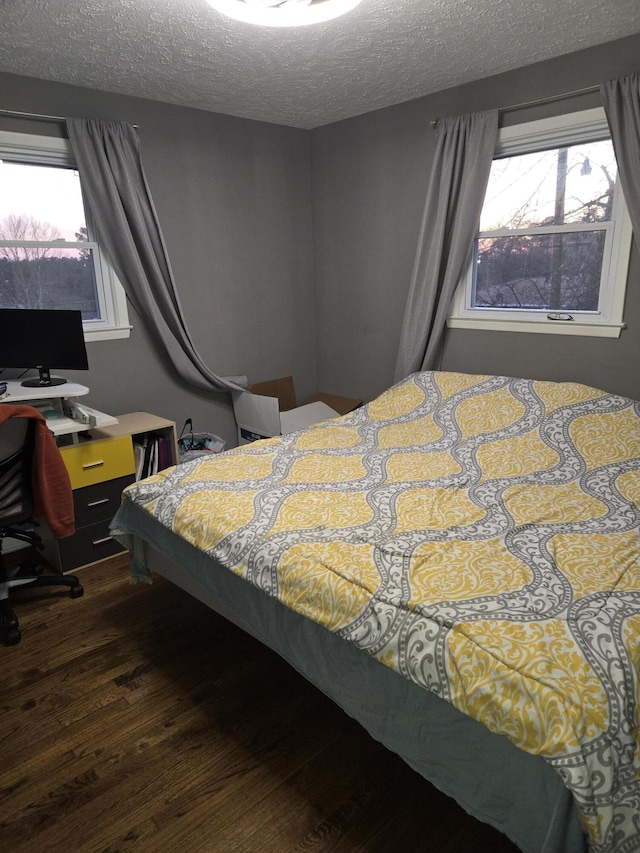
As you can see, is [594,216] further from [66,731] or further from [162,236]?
[66,731]

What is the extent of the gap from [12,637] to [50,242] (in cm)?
200

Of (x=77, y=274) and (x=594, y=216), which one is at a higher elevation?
(x=594, y=216)

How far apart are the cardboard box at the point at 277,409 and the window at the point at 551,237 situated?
43.8 inches

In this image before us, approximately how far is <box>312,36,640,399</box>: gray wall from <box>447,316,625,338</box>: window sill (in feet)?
0.11

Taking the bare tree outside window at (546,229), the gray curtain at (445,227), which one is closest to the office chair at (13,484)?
the gray curtain at (445,227)

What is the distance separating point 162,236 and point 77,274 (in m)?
0.52

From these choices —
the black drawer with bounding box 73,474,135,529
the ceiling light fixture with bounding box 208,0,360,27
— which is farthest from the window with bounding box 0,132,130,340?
the ceiling light fixture with bounding box 208,0,360,27

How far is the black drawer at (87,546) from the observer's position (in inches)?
110

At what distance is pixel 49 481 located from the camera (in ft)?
7.72

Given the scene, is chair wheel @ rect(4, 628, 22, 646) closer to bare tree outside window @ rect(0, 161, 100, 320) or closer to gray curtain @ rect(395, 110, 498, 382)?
bare tree outside window @ rect(0, 161, 100, 320)

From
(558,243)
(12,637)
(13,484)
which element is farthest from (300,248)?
(12,637)

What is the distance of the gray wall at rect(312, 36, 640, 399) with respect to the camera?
2773 mm

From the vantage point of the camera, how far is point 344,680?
1.54 meters

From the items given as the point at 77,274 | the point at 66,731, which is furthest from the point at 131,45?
the point at 66,731
